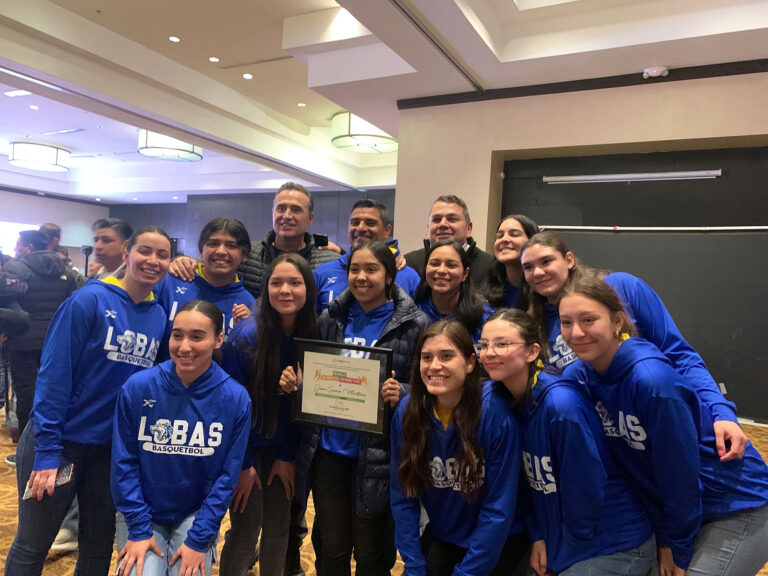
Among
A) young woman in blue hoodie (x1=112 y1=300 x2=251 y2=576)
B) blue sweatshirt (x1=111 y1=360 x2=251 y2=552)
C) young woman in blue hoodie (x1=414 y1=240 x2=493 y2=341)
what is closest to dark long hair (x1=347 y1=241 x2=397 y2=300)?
young woman in blue hoodie (x1=414 y1=240 x2=493 y2=341)

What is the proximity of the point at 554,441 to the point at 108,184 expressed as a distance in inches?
579

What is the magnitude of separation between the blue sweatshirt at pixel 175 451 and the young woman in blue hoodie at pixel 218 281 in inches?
18.5

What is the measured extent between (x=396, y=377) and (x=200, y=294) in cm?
100

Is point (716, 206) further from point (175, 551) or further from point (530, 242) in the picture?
point (175, 551)

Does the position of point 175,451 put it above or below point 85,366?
below

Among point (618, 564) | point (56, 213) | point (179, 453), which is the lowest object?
point (618, 564)

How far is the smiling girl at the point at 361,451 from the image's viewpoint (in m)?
1.97

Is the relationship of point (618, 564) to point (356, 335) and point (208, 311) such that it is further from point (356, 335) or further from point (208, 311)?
point (208, 311)

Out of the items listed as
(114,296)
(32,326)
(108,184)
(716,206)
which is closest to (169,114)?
(32,326)

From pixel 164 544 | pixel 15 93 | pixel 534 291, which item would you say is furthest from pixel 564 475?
pixel 15 93

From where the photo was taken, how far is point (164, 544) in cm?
183

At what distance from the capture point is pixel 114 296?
6.61ft

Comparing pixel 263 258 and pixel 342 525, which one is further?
pixel 263 258

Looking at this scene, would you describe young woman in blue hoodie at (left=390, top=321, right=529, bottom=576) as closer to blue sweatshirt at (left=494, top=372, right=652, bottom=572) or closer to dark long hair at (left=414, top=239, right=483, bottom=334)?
blue sweatshirt at (left=494, top=372, right=652, bottom=572)
